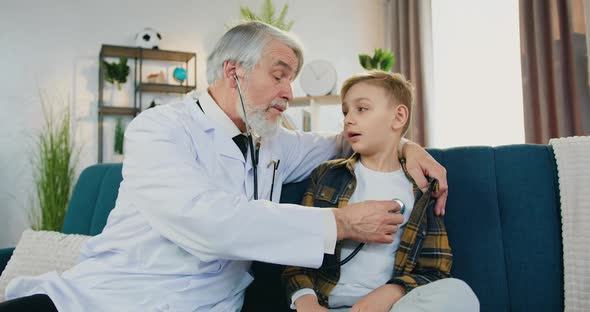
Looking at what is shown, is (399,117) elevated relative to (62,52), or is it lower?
lower

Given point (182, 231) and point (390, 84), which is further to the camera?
point (390, 84)

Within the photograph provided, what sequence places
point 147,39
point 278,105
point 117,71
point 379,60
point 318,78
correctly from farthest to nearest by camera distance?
point 147,39
point 117,71
point 318,78
point 379,60
point 278,105

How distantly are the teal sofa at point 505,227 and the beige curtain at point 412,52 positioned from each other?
2.87m

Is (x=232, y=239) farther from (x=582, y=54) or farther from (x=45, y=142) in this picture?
(x=45, y=142)

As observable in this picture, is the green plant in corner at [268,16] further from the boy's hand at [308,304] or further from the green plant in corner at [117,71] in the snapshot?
the boy's hand at [308,304]

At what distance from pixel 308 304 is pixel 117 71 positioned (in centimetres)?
359

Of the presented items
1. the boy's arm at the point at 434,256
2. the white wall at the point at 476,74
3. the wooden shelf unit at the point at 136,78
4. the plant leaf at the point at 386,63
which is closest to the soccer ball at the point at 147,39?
the wooden shelf unit at the point at 136,78

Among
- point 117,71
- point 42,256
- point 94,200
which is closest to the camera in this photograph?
point 42,256

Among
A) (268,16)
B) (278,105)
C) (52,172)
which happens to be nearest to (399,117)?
(278,105)

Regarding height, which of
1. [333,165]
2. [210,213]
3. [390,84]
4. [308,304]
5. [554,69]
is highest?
[554,69]

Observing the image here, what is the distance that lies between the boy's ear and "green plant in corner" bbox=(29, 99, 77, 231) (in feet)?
10.6

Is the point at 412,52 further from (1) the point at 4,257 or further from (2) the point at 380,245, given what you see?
(1) the point at 4,257

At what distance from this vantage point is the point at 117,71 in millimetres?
4102

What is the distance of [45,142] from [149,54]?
1.20m
